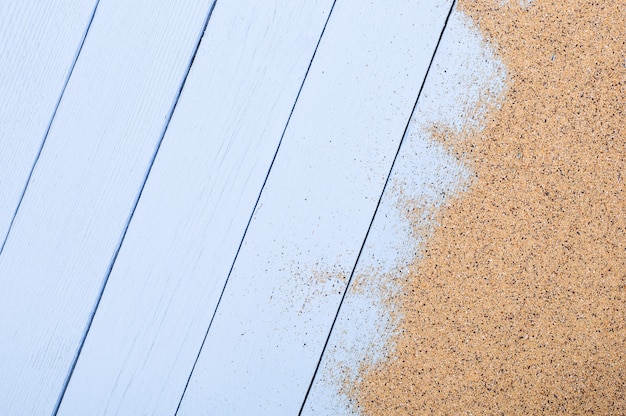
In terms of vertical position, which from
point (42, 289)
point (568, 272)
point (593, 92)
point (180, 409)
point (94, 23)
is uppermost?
point (593, 92)

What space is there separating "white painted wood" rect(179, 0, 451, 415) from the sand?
12 cm

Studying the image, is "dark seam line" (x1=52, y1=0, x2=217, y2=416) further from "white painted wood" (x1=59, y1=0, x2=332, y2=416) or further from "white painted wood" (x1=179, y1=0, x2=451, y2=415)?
"white painted wood" (x1=179, y1=0, x2=451, y2=415)

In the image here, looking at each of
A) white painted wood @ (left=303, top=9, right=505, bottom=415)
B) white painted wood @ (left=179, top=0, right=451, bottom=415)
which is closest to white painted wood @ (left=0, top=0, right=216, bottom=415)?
white painted wood @ (left=179, top=0, right=451, bottom=415)

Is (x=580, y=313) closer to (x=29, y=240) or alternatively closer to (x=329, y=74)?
(x=329, y=74)

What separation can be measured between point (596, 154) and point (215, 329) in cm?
77

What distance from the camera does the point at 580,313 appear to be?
940 mm

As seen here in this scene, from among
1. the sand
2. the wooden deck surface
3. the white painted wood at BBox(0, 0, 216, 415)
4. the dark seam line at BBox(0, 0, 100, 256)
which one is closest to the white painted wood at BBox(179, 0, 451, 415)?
the wooden deck surface

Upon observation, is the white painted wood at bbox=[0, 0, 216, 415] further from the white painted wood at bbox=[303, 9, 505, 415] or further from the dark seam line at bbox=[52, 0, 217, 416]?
the white painted wood at bbox=[303, 9, 505, 415]

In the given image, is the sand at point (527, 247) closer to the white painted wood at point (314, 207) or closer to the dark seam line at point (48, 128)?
the white painted wood at point (314, 207)

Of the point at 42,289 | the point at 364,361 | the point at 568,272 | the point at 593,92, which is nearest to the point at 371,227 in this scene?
the point at 364,361

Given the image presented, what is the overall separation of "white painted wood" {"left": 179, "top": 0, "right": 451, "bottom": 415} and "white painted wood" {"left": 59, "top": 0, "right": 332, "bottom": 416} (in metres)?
0.04

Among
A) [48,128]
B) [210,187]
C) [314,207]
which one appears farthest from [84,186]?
[314,207]

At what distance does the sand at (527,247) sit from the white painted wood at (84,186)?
0.52 m

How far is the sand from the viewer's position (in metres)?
0.93
